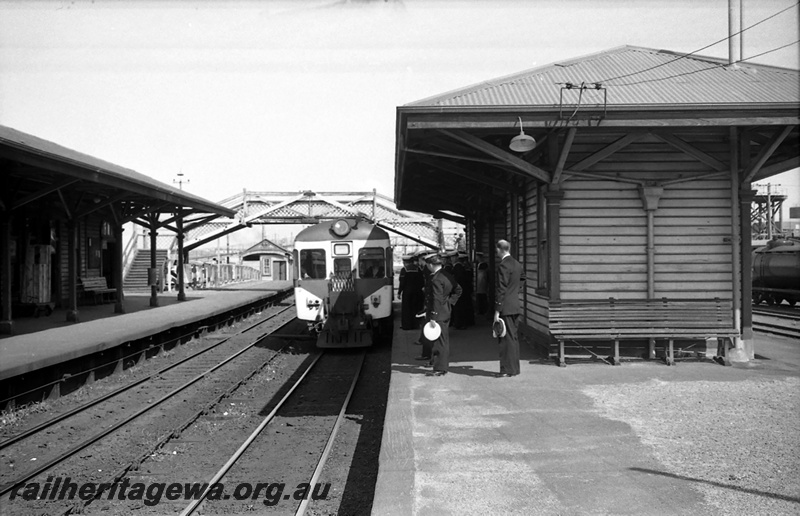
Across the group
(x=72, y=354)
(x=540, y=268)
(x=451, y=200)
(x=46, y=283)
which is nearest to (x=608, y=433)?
(x=540, y=268)

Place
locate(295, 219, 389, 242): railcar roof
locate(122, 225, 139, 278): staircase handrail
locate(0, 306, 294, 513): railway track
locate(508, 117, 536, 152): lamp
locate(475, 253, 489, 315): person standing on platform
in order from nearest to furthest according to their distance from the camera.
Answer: locate(0, 306, 294, 513): railway track < locate(508, 117, 536, 152): lamp < locate(295, 219, 389, 242): railcar roof < locate(475, 253, 489, 315): person standing on platform < locate(122, 225, 139, 278): staircase handrail

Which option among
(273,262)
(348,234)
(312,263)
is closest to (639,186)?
(348,234)

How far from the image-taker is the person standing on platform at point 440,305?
7.68 m

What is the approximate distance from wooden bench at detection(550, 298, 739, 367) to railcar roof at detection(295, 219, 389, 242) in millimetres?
5770

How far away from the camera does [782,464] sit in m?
4.43

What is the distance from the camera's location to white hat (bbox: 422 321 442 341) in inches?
296

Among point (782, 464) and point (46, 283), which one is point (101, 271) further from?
point (782, 464)

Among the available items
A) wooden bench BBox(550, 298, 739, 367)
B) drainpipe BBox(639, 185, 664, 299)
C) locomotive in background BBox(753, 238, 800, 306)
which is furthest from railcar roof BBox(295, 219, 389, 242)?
locomotive in background BBox(753, 238, 800, 306)

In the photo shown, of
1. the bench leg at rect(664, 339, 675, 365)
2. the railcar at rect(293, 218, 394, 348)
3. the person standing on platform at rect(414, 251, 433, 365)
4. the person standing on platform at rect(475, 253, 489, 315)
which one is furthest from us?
the person standing on platform at rect(475, 253, 489, 315)

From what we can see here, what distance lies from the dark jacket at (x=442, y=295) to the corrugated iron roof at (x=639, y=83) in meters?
2.17

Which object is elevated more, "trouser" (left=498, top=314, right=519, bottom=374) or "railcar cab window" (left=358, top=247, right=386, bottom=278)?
"railcar cab window" (left=358, top=247, right=386, bottom=278)

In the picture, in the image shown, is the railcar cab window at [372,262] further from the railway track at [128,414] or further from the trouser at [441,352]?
the trouser at [441,352]

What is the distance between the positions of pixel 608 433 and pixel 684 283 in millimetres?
4019

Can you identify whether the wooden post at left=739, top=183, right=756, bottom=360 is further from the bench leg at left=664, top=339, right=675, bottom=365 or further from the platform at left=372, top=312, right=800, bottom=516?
the bench leg at left=664, top=339, right=675, bottom=365
